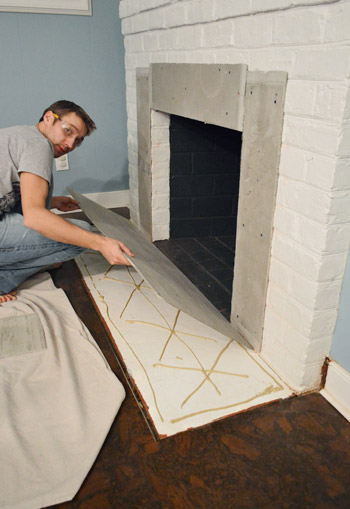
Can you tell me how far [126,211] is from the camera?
→ 3490 mm

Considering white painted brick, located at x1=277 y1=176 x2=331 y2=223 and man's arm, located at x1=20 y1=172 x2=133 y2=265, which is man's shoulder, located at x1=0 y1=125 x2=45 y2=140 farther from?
white painted brick, located at x1=277 y1=176 x2=331 y2=223

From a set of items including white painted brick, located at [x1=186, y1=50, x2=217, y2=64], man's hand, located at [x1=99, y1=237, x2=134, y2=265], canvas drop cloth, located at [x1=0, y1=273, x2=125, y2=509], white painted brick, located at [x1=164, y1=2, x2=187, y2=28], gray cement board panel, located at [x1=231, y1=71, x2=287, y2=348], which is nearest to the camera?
canvas drop cloth, located at [x1=0, y1=273, x2=125, y2=509]

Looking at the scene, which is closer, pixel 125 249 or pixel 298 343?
pixel 298 343

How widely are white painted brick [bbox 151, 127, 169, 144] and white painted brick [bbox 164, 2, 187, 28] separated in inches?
24.5

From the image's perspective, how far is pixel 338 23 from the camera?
1.11 metres

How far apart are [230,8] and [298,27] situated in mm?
411

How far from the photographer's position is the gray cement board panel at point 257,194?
1403mm

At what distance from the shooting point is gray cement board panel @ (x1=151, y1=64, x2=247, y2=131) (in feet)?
5.21

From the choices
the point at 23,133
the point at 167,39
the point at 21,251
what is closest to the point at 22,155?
the point at 23,133

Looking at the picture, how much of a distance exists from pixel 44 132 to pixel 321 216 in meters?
1.25

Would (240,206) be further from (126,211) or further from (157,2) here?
(126,211)

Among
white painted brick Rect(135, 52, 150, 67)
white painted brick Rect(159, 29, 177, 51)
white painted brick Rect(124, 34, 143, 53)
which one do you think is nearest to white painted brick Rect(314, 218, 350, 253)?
white painted brick Rect(159, 29, 177, 51)

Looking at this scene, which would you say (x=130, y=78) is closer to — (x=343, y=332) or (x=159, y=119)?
(x=159, y=119)

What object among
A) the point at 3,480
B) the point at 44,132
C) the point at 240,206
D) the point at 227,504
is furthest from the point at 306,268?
the point at 44,132
